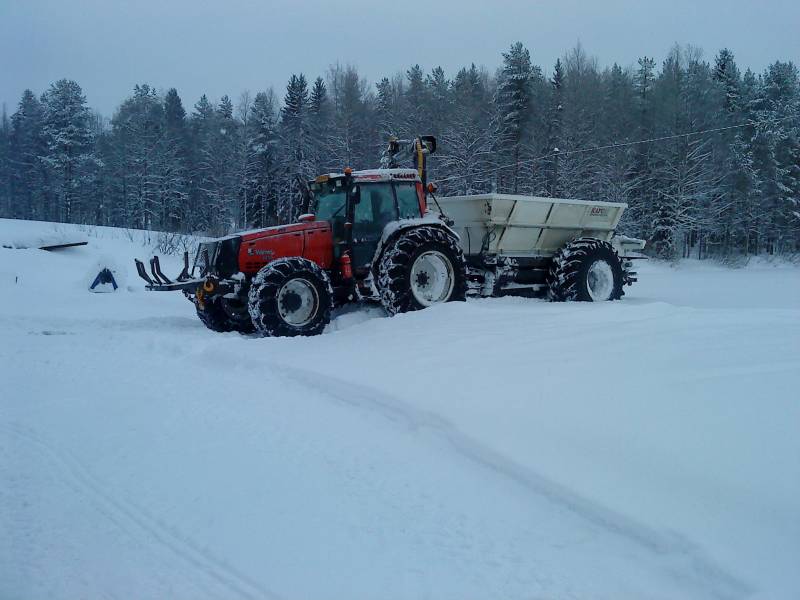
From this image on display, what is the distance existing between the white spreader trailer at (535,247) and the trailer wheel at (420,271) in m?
0.94

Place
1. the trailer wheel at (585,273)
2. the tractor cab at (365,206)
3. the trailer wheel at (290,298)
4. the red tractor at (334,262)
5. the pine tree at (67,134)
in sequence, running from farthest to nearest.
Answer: the pine tree at (67,134)
the trailer wheel at (585,273)
the tractor cab at (365,206)
the red tractor at (334,262)
the trailer wheel at (290,298)

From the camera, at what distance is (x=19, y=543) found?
336 cm

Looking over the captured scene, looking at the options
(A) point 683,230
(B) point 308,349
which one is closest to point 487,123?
(A) point 683,230

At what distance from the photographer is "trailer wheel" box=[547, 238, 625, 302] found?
11688 millimetres

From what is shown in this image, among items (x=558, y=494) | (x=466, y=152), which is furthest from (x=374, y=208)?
(x=466, y=152)

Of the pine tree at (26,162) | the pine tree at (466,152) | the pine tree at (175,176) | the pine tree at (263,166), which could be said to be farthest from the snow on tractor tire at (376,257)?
the pine tree at (26,162)

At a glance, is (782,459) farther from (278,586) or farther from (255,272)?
(255,272)

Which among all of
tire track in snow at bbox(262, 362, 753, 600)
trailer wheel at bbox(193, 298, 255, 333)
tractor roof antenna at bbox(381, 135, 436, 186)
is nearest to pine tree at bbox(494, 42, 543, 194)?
tractor roof antenna at bbox(381, 135, 436, 186)

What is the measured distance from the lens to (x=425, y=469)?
425 centimetres

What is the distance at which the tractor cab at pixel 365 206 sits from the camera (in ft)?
32.4

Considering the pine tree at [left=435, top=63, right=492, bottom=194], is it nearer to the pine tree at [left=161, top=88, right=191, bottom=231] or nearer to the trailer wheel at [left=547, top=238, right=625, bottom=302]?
the trailer wheel at [left=547, top=238, right=625, bottom=302]

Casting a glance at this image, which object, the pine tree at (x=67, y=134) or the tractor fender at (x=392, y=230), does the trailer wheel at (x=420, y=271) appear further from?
the pine tree at (x=67, y=134)

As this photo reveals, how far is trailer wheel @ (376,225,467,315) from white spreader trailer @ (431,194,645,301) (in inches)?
37.0

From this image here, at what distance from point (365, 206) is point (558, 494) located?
695 cm
